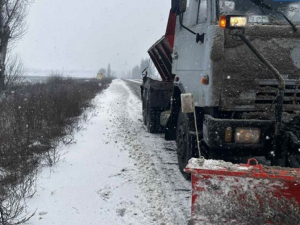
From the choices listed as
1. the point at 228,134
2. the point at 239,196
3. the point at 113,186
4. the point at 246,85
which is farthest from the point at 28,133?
the point at 239,196

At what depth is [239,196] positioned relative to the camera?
8.57ft

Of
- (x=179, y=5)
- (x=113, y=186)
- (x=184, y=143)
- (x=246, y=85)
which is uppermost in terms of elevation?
(x=179, y=5)

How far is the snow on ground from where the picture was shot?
3357 millimetres

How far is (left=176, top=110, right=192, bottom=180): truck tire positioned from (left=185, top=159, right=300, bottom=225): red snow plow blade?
5.03 feet

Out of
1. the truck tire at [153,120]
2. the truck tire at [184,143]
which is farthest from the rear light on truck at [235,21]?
the truck tire at [153,120]

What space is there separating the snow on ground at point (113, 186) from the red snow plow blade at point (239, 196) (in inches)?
28.9

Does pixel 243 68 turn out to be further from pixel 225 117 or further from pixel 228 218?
pixel 228 218

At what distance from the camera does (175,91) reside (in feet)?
16.5

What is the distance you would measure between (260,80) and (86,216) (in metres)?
2.33

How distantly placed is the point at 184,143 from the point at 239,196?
1.89 meters

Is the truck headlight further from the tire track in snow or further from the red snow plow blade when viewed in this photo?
the tire track in snow

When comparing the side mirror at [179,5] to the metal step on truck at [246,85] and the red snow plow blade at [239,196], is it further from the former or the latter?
the red snow plow blade at [239,196]

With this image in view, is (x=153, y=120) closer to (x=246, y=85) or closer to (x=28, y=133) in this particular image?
(x=28, y=133)

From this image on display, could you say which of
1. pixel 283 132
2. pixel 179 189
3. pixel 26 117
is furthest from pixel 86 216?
pixel 26 117
